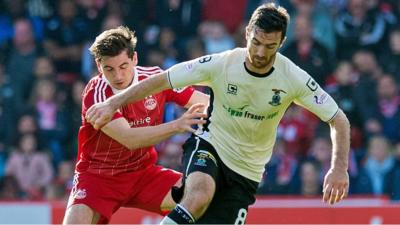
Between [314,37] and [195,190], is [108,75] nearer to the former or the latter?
[195,190]

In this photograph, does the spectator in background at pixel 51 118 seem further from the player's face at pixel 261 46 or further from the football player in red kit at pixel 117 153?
the player's face at pixel 261 46

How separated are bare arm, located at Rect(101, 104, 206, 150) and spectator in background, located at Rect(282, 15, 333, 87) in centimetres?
563

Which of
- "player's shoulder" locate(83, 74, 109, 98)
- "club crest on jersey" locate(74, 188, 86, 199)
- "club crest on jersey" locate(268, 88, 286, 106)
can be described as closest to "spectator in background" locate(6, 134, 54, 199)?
"club crest on jersey" locate(74, 188, 86, 199)

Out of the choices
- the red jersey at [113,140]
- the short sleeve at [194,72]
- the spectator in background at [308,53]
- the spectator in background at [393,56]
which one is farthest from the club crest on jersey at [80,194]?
the spectator in background at [393,56]

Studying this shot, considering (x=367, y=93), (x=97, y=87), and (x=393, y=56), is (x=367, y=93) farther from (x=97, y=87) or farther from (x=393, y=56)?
(x=97, y=87)

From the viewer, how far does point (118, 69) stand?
834cm

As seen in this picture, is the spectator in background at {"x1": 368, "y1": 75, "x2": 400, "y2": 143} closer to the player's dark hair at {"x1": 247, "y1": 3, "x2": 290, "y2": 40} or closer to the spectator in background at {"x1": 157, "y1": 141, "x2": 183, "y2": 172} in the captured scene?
the spectator in background at {"x1": 157, "y1": 141, "x2": 183, "y2": 172}

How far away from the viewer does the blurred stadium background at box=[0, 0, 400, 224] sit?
13.2 m

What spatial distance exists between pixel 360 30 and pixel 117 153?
6.33 m

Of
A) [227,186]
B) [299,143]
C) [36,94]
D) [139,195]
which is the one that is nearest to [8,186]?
[36,94]

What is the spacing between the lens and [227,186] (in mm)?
7762

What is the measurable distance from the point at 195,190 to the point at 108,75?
1.42 metres

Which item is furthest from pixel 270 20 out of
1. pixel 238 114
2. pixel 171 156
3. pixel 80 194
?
pixel 171 156

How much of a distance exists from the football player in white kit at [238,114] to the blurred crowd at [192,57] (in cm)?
516
